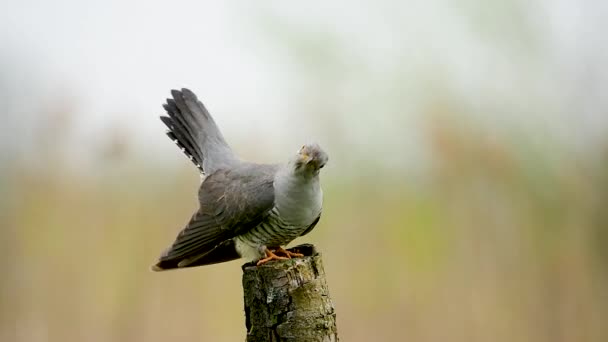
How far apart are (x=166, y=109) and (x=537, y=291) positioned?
1709mm

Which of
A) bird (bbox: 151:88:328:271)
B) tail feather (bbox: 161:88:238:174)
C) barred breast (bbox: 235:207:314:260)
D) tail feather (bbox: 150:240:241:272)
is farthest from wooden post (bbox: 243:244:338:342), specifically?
tail feather (bbox: 161:88:238:174)

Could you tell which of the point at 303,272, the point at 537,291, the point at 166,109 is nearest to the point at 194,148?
the point at 166,109

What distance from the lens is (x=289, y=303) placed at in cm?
154

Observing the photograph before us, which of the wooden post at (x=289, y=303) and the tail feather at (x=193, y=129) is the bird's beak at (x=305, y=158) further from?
the tail feather at (x=193, y=129)

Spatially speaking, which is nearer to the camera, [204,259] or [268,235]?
[268,235]

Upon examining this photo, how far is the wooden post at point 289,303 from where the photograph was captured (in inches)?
59.4

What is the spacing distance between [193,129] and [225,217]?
594 millimetres

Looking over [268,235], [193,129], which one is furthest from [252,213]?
[193,129]

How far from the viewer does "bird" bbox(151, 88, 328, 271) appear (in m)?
1.86

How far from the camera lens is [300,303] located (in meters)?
1.53

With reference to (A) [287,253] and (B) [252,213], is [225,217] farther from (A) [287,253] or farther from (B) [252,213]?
(A) [287,253]

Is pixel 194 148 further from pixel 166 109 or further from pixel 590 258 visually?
pixel 590 258

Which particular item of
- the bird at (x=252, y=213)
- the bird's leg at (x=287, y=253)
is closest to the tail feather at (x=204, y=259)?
the bird at (x=252, y=213)

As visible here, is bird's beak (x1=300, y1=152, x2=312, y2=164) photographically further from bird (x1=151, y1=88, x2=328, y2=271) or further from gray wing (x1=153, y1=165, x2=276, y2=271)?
gray wing (x1=153, y1=165, x2=276, y2=271)
